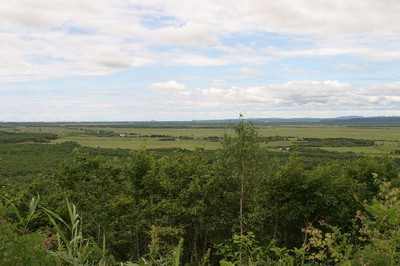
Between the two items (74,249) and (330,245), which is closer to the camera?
(74,249)

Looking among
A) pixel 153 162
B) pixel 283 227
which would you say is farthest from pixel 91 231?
pixel 283 227

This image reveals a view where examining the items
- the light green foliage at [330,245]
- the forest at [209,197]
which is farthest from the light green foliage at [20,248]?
the forest at [209,197]

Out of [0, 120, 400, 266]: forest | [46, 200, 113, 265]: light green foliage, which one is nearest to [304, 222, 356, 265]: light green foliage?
[46, 200, 113, 265]: light green foliage

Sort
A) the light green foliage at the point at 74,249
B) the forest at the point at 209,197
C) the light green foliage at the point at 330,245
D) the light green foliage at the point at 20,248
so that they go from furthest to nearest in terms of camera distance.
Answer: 1. the forest at the point at 209,197
2. the light green foliage at the point at 330,245
3. the light green foliage at the point at 20,248
4. the light green foliage at the point at 74,249

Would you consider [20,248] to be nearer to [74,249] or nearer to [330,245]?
[74,249]

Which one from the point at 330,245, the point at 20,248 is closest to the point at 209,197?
the point at 330,245

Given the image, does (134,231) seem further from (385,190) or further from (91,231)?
(385,190)

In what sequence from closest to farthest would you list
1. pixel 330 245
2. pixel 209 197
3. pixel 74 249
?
1. pixel 74 249
2. pixel 330 245
3. pixel 209 197

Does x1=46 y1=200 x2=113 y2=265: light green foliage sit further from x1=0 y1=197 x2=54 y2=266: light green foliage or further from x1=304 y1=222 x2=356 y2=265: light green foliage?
x1=304 y1=222 x2=356 y2=265: light green foliage

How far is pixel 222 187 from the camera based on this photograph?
27.1m

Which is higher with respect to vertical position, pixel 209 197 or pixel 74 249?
pixel 74 249

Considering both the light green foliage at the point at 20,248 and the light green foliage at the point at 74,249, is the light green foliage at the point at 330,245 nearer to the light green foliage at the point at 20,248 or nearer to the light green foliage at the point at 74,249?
the light green foliage at the point at 74,249

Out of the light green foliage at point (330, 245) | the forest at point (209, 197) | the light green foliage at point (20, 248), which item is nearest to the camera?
the light green foliage at point (20, 248)

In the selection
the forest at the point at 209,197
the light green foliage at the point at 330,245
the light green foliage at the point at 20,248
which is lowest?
the forest at the point at 209,197
